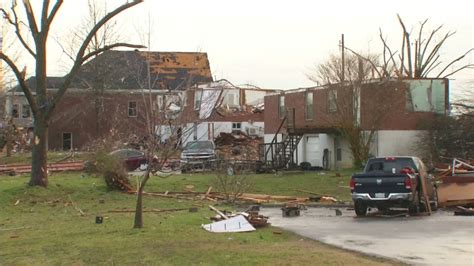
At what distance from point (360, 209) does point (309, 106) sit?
25226mm

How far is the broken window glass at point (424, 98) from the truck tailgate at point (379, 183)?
65.1ft

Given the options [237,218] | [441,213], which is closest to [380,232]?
[237,218]

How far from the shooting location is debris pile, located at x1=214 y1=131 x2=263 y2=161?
1911 inches

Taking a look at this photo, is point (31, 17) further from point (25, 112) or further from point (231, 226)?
point (25, 112)

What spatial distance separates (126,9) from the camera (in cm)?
2569

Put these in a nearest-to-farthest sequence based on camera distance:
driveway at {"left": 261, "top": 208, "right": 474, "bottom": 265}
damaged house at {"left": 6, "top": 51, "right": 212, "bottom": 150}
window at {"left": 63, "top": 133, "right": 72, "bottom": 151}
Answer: driveway at {"left": 261, "top": 208, "right": 474, "bottom": 265}
damaged house at {"left": 6, "top": 51, "right": 212, "bottom": 150}
window at {"left": 63, "top": 133, "right": 72, "bottom": 151}

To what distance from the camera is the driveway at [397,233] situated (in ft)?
37.9

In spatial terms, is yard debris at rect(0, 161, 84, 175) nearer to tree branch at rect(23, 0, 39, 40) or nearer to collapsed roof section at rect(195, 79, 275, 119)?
tree branch at rect(23, 0, 39, 40)

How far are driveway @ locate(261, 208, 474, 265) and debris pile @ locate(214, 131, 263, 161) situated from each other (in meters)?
26.7

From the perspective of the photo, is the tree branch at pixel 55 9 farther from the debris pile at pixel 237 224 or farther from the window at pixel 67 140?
the window at pixel 67 140

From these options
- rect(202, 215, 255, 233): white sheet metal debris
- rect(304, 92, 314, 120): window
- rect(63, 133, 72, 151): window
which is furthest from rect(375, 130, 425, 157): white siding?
rect(63, 133, 72, 151): window

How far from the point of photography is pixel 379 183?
2012 cm

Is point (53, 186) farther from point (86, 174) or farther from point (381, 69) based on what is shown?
point (381, 69)

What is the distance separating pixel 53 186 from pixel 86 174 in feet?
35.6
